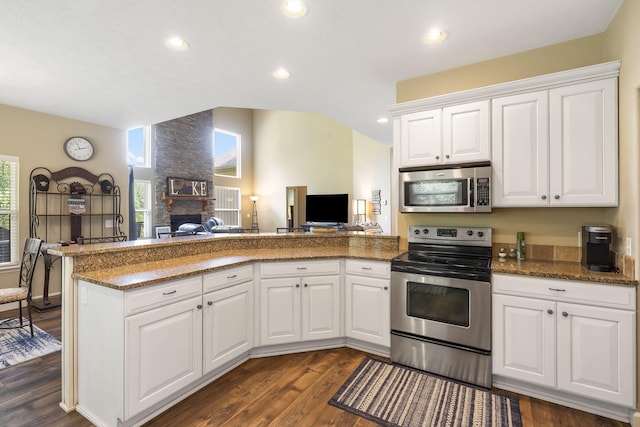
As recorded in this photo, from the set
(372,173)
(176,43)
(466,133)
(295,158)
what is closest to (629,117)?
(466,133)

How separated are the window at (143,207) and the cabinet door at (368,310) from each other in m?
7.01

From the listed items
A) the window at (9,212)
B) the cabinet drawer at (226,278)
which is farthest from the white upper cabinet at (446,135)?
the window at (9,212)

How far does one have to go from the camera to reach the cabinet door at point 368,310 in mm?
2670

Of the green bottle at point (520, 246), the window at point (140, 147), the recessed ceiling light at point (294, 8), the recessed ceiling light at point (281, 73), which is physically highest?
the window at point (140, 147)

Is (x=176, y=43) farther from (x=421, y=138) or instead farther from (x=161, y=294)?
(x=421, y=138)

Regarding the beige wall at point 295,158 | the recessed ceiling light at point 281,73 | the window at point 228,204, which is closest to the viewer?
the recessed ceiling light at point 281,73

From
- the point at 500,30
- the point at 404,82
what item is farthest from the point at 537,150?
the point at 404,82

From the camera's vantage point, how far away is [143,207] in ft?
26.3

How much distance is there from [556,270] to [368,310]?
1.43m

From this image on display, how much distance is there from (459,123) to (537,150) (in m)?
0.61

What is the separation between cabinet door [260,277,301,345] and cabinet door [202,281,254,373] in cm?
12

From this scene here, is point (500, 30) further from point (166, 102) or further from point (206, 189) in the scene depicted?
point (206, 189)

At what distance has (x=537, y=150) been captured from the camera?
7.74 feet

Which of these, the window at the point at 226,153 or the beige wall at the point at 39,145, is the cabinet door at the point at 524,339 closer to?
the beige wall at the point at 39,145
